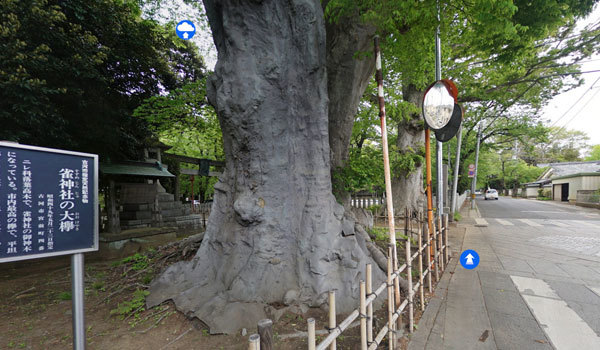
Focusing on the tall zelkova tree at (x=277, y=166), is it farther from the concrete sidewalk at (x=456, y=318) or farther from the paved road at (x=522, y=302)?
the paved road at (x=522, y=302)

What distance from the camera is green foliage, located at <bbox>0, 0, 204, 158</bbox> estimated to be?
218 inches

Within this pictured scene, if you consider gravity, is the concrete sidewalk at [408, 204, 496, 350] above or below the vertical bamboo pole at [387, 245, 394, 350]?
below

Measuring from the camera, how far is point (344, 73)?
4758 millimetres

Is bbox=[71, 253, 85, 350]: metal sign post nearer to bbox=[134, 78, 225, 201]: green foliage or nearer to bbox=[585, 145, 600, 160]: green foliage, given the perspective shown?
bbox=[134, 78, 225, 201]: green foliage

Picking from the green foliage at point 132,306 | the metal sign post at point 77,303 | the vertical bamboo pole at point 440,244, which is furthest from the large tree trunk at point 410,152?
the metal sign post at point 77,303

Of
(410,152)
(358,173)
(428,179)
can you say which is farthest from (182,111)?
(410,152)

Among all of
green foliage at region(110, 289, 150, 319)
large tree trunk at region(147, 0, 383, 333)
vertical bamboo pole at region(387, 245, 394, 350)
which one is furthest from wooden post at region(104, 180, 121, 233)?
vertical bamboo pole at region(387, 245, 394, 350)

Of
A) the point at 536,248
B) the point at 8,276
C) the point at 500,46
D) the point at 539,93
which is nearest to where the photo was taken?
the point at 500,46

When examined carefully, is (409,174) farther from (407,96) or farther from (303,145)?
(303,145)

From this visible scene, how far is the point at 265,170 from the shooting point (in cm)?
381

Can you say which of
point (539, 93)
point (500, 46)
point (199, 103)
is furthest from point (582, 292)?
point (539, 93)

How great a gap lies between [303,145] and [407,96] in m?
9.33

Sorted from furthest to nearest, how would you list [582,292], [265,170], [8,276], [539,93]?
1. [539,93]
2. [8,276]
3. [582,292]
4. [265,170]

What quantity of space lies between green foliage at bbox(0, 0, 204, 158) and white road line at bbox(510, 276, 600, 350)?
9.99m
